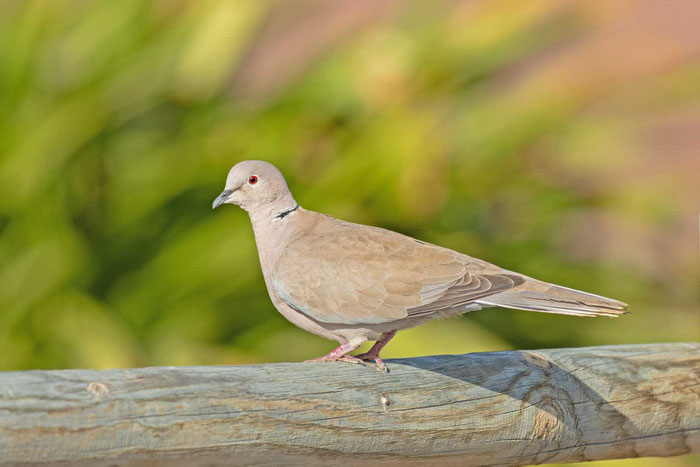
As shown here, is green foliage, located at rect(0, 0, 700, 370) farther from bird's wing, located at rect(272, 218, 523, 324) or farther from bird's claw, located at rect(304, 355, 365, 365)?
bird's claw, located at rect(304, 355, 365, 365)

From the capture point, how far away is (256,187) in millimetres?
3232

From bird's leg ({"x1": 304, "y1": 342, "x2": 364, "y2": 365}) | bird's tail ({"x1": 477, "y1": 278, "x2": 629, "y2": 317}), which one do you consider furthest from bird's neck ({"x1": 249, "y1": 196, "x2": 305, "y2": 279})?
bird's tail ({"x1": 477, "y1": 278, "x2": 629, "y2": 317})

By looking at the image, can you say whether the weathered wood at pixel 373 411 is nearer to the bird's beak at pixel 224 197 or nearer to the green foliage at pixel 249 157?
the bird's beak at pixel 224 197

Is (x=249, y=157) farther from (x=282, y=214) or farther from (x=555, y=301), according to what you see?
(x=555, y=301)

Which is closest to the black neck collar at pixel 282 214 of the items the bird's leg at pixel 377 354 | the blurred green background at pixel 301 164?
the bird's leg at pixel 377 354

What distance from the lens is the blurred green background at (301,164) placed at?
5.23 m

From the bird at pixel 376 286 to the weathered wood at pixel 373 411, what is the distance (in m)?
0.16

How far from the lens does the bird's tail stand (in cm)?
257

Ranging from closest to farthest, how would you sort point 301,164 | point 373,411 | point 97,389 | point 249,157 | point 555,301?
point 97,389
point 373,411
point 555,301
point 249,157
point 301,164

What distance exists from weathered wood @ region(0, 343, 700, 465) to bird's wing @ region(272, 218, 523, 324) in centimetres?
18

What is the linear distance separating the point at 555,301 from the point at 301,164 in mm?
2998

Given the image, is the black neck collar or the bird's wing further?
the black neck collar

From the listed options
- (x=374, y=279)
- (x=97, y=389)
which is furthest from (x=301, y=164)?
(x=97, y=389)

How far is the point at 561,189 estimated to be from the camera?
5816mm
